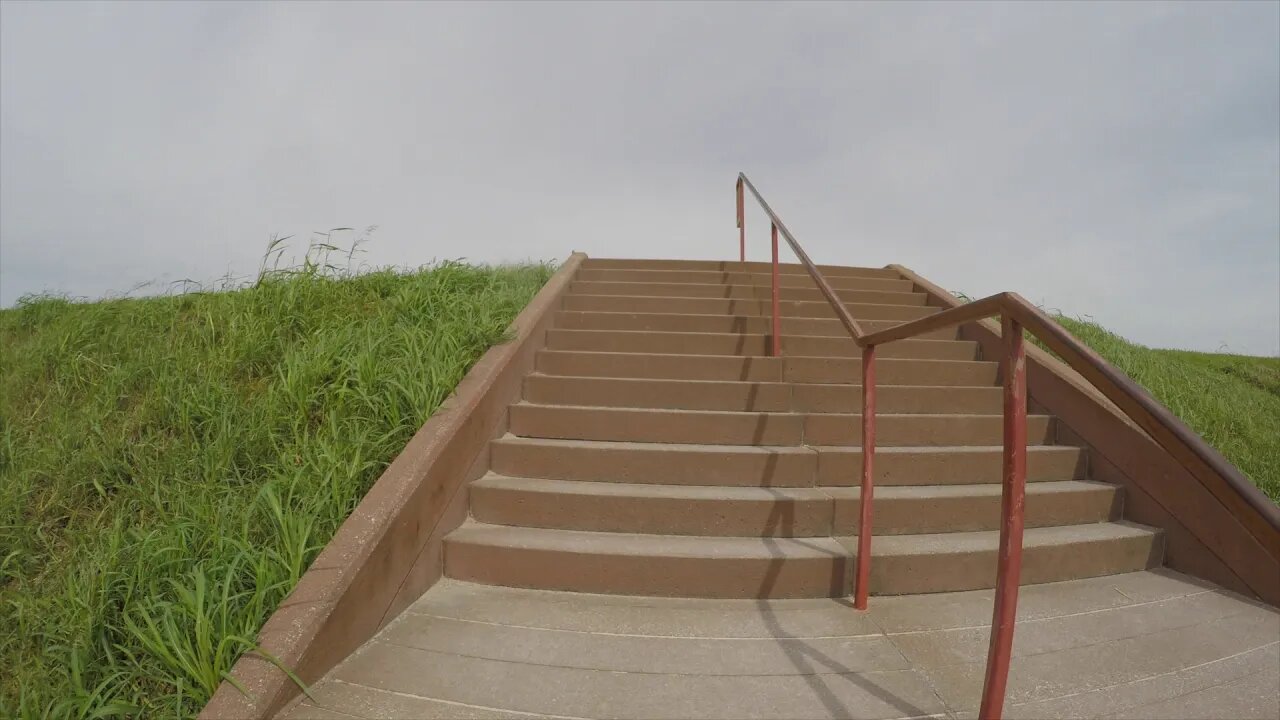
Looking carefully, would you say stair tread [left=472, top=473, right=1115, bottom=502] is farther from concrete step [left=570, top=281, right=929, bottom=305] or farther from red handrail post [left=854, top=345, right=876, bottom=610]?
concrete step [left=570, top=281, right=929, bottom=305]

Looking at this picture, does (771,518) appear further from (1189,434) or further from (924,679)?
(1189,434)

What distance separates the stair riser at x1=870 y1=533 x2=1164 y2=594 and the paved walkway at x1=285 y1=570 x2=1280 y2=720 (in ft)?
0.22

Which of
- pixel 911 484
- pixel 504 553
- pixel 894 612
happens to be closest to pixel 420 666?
pixel 504 553

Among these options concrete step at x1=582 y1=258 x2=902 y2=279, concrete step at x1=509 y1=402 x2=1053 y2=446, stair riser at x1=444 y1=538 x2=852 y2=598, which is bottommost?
stair riser at x1=444 y1=538 x2=852 y2=598

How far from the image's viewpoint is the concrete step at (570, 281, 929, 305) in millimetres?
5879

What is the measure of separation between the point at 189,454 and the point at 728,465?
2785 mm

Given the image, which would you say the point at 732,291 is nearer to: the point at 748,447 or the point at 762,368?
the point at 762,368

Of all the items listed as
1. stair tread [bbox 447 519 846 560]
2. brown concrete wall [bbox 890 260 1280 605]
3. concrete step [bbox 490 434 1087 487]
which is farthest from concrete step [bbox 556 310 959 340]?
stair tread [bbox 447 519 846 560]

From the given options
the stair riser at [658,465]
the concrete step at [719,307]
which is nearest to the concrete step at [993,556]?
the stair riser at [658,465]

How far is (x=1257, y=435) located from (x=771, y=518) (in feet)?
12.4

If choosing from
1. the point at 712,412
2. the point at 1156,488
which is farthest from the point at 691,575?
the point at 1156,488

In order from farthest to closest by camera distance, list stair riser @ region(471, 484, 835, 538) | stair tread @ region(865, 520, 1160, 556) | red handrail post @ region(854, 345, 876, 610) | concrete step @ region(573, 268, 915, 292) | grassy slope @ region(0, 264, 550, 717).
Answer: concrete step @ region(573, 268, 915, 292), stair riser @ region(471, 484, 835, 538), stair tread @ region(865, 520, 1160, 556), red handrail post @ region(854, 345, 876, 610), grassy slope @ region(0, 264, 550, 717)

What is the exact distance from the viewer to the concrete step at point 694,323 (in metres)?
5.09

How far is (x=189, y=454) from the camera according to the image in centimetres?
319
